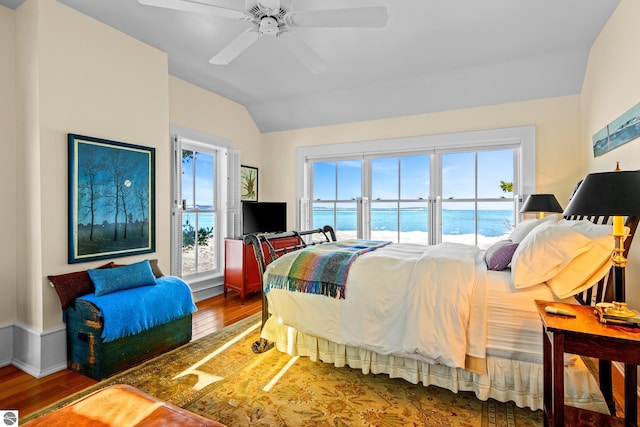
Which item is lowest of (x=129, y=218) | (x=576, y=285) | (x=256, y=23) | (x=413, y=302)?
(x=413, y=302)

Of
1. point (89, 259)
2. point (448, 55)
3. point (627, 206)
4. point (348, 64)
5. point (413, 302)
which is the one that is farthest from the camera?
point (348, 64)

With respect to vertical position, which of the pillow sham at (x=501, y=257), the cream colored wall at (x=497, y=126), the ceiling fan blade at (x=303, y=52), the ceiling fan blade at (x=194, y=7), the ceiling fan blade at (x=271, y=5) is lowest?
the pillow sham at (x=501, y=257)

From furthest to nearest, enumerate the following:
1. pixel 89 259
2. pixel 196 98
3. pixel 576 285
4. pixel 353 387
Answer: pixel 196 98, pixel 89 259, pixel 353 387, pixel 576 285

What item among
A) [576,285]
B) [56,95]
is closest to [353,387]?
[576,285]

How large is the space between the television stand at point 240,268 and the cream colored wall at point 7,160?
2.15m

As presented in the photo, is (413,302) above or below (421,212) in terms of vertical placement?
below

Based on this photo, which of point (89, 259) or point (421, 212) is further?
point (421, 212)

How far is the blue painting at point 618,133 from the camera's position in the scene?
219 centimetres

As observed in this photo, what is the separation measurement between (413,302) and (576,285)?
884 mm

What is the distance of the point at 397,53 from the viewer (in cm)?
331

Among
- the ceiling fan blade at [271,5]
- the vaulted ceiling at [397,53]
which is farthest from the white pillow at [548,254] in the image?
the ceiling fan blade at [271,5]

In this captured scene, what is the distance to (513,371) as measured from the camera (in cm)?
186

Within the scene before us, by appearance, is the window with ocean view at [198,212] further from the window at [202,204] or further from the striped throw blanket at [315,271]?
the striped throw blanket at [315,271]

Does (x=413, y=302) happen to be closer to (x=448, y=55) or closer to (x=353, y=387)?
(x=353, y=387)
